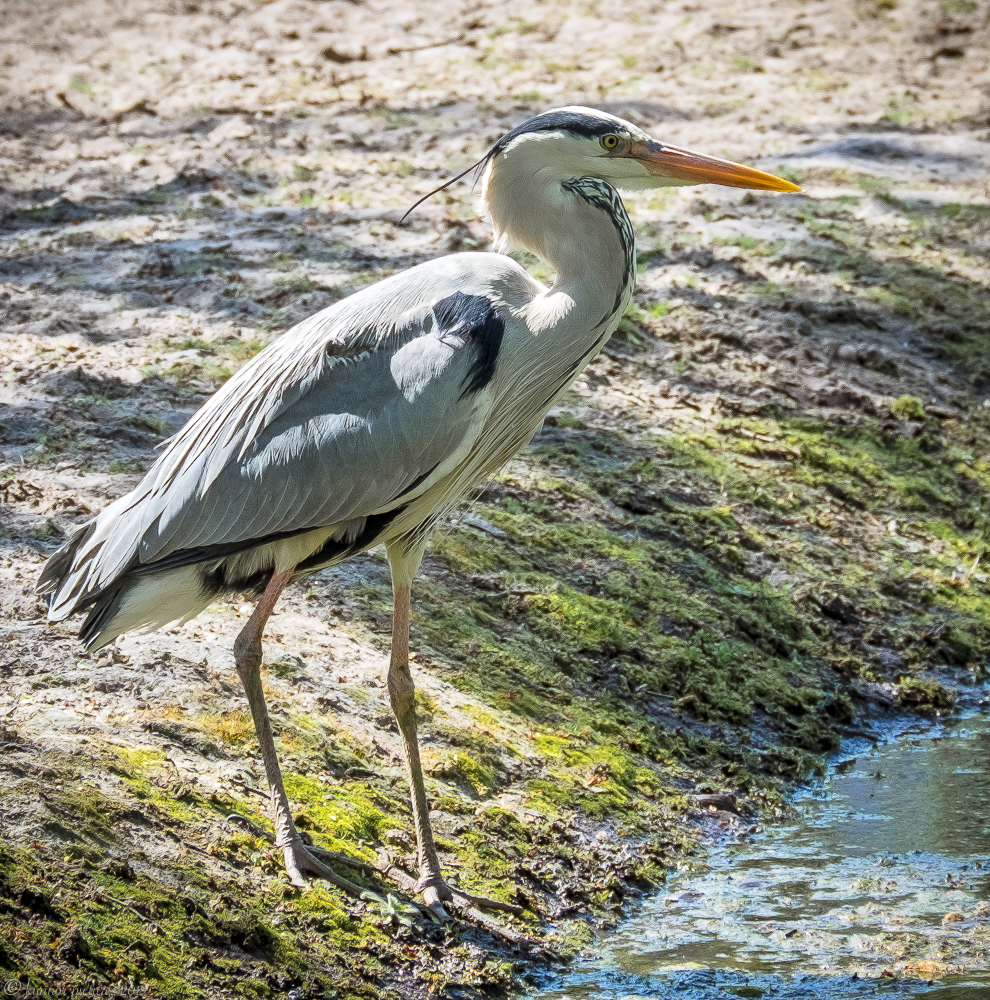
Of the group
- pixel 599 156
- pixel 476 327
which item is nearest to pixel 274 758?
pixel 476 327

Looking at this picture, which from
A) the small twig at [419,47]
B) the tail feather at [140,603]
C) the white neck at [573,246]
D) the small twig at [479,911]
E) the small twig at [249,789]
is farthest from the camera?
the small twig at [419,47]

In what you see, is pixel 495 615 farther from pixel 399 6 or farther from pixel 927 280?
pixel 399 6

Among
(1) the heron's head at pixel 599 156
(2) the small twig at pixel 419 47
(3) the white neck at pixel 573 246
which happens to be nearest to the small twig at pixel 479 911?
(3) the white neck at pixel 573 246

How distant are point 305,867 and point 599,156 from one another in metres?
2.36

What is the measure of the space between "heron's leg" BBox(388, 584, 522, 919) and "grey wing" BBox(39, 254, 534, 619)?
1.26 ft

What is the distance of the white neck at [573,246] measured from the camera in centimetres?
435

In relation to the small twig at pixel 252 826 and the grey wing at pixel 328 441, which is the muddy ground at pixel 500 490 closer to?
the small twig at pixel 252 826

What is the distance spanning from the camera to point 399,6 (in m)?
13.6

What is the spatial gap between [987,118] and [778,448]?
580 cm

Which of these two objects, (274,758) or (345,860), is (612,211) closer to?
(274,758)

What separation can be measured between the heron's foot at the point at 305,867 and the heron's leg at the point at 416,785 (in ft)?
0.77

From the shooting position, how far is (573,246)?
438cm

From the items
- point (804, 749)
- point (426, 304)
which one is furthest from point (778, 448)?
point (426, 304)

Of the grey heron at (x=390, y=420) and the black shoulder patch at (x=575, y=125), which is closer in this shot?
the grey heron at (x=390, y=420)
